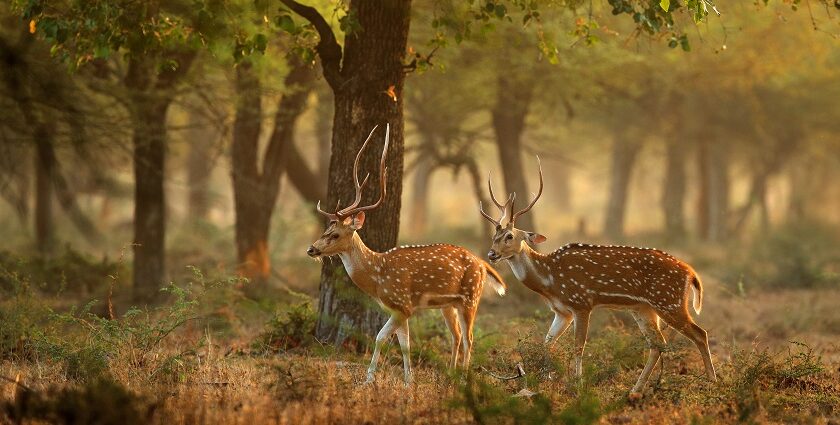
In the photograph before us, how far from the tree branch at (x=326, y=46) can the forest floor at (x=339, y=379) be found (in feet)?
8.07

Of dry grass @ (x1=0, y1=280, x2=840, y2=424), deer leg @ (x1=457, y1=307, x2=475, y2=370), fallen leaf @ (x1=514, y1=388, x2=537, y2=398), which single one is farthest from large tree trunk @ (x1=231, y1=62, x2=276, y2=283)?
fallen leaf @ (x1=514, y1=388, x2=537, y2=398)

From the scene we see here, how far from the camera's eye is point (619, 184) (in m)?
34.2

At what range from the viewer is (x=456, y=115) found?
24.7m

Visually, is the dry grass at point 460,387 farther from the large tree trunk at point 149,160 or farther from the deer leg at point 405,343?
the large tree trunk at point 149,160

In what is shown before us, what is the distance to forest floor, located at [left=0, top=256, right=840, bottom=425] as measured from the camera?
7.46m

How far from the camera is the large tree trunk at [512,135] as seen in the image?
2256 cm

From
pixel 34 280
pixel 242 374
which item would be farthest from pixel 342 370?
pixel 34 280

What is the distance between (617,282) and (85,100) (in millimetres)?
7334

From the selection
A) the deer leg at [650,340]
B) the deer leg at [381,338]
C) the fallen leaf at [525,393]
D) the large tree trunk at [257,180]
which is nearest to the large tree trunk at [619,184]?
the large tree trunk at [257,180]

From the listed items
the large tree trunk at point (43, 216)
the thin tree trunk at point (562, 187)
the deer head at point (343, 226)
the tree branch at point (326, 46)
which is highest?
the tree branch at point (326, 46)

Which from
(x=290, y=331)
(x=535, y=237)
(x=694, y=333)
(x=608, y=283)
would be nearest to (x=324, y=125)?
(x=290, y=331)

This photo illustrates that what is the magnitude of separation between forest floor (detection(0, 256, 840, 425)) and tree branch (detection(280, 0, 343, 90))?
246cm

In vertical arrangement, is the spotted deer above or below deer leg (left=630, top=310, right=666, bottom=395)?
above

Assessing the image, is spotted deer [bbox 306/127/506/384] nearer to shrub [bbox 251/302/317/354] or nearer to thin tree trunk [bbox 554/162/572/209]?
shrub [bbox 251/302/317/354]
